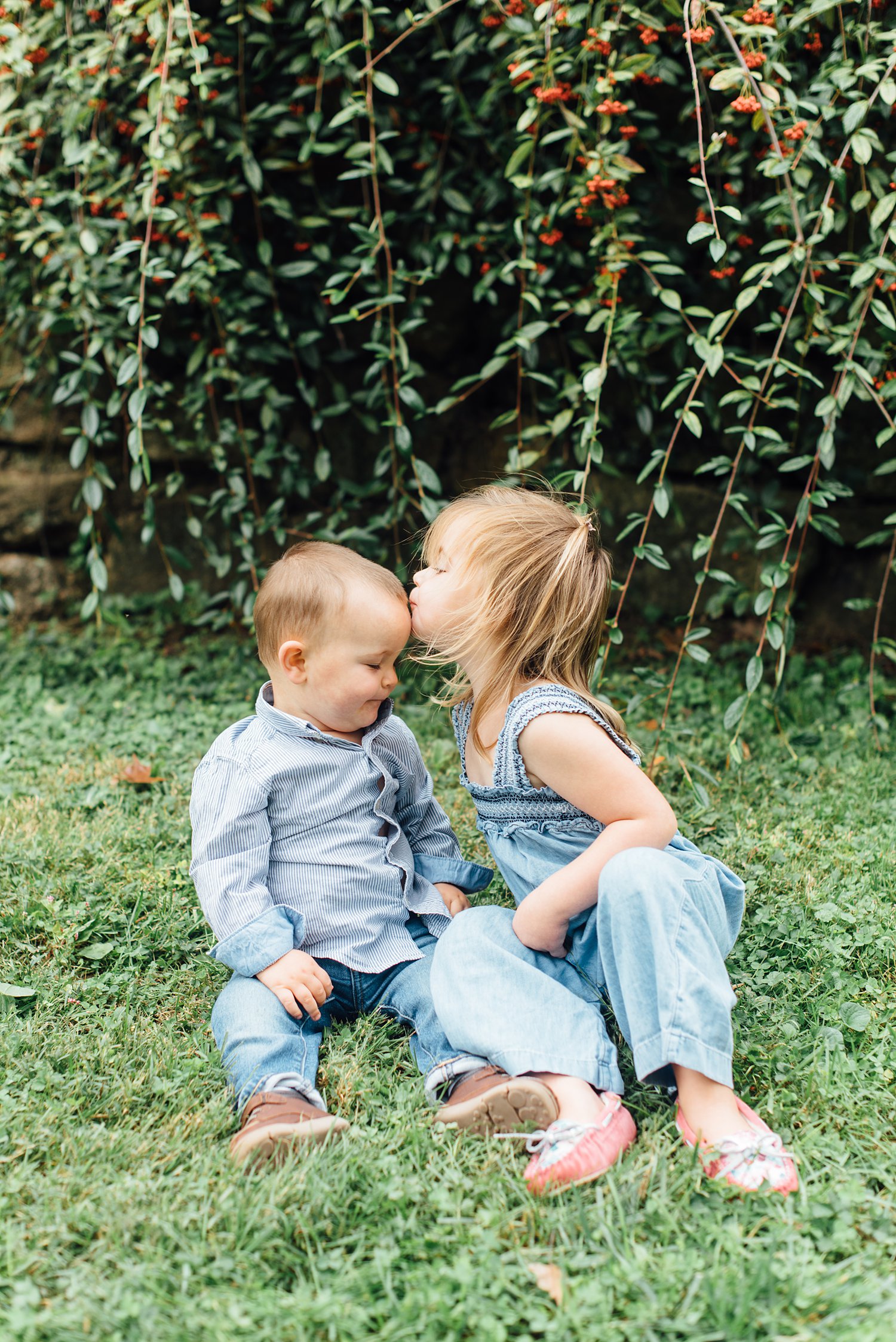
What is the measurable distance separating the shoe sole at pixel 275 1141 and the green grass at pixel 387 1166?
3 cm

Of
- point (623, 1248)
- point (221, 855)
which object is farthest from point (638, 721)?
point (623, 1248)

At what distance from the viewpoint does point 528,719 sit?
159 centimetres

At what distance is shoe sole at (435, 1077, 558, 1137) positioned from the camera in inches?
54.9

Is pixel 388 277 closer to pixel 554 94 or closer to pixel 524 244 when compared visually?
pixel 524 244

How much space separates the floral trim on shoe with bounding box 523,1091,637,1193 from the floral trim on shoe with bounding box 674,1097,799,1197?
0.09m

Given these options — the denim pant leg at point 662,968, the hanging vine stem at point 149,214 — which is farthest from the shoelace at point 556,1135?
the hanging vine stem at point 149,214

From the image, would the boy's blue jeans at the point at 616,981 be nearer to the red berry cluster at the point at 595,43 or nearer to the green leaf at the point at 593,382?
the green leaf at the point at 593,382

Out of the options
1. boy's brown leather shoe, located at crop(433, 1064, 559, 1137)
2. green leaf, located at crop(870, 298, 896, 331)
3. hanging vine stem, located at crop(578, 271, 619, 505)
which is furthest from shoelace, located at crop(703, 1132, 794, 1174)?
green leaf, located at crop(870, 298, 896, 331)

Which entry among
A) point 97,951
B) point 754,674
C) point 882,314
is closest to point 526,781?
point 97,951

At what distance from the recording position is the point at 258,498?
11.6ft

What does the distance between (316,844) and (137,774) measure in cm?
102

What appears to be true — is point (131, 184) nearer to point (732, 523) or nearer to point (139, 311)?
point (139, 311)

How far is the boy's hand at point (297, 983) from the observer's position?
1567mm

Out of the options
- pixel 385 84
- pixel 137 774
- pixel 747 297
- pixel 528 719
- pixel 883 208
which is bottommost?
pixel 137 774
